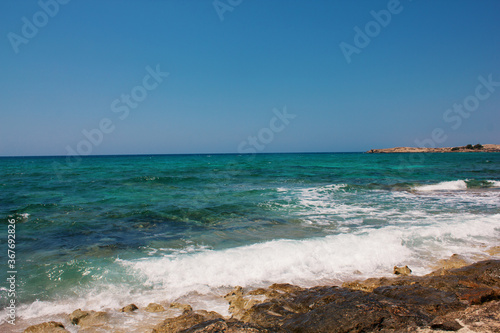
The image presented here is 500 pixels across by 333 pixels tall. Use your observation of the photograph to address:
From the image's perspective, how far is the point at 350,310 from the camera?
336cm

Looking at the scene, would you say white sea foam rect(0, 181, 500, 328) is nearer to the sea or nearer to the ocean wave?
the sea

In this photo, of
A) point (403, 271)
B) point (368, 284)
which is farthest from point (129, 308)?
point (403, 271)

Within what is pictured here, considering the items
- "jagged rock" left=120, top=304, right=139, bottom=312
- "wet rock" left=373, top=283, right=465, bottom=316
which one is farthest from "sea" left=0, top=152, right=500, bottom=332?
"wet rock" left=373, top=283, right=465, bottom=316

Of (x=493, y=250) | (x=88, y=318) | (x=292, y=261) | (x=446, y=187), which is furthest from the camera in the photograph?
(x=446, y=187)

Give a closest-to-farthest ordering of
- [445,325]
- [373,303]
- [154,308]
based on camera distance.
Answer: [445,325] < [373,303] < [154,308]

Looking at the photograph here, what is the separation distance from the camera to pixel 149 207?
41.6 feet

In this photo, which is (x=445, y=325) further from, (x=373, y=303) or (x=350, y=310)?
(x=350, y=310)

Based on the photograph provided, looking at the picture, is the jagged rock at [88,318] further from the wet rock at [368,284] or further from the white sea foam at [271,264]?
the wet rock at [368,284]

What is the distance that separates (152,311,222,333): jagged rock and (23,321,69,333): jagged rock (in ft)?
4.58

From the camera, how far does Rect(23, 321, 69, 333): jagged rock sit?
3.80 m

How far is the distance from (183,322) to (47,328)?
195 cm

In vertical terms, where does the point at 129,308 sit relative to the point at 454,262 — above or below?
below

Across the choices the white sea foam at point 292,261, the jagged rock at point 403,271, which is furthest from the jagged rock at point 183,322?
the jagged rock at point 403,271

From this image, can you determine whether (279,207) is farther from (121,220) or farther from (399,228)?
(121,220)
